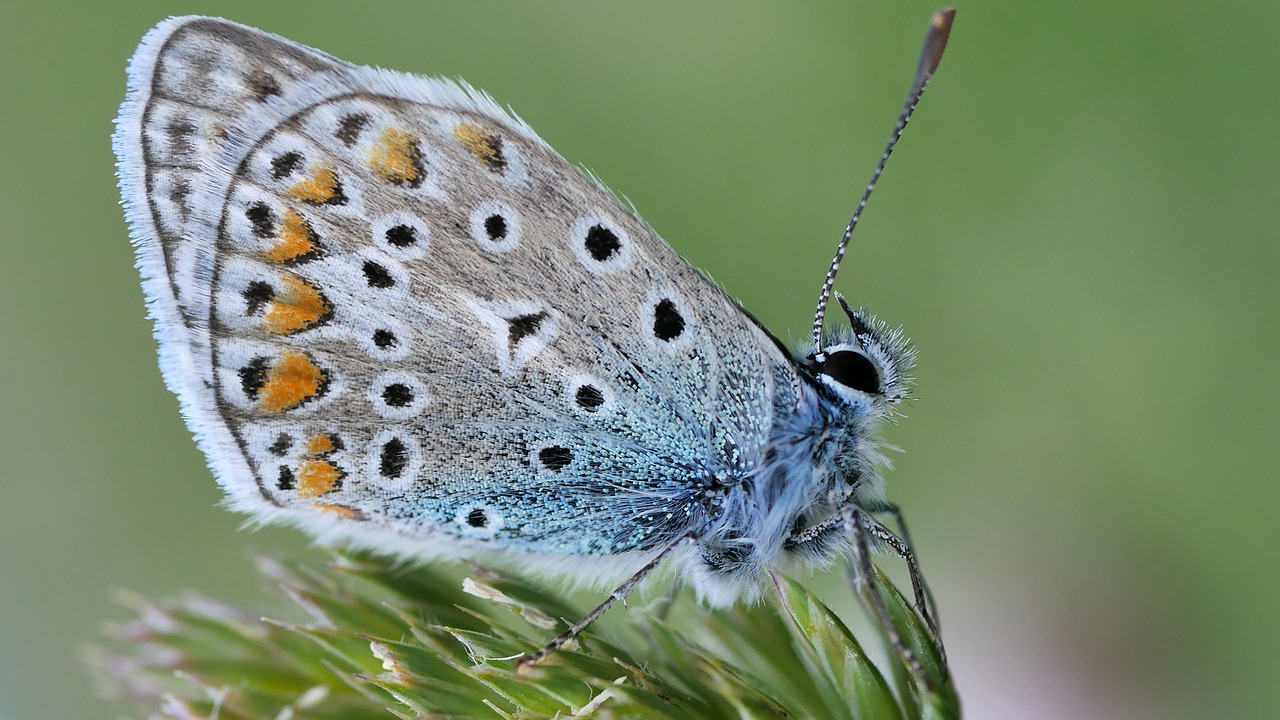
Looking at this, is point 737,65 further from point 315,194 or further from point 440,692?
point 440,692

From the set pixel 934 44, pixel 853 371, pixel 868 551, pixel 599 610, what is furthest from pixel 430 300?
pixel 934 44

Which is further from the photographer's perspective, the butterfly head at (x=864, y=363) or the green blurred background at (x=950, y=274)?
the green blurred background at (x=950, y=274)

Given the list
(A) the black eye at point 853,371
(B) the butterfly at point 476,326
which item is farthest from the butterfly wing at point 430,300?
(A) the black eye at point 853,371

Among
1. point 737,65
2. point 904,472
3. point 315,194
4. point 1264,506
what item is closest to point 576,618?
point 315,194

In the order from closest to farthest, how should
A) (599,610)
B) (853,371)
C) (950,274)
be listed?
(599,610) < (853,371) < (950,274)

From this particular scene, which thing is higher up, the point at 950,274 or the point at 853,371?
the point at 950,274

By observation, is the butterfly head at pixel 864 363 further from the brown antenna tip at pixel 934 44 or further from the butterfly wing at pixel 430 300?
the brown antenna tip at pixel 934 44

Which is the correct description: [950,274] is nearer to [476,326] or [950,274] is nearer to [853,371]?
[853,371]
